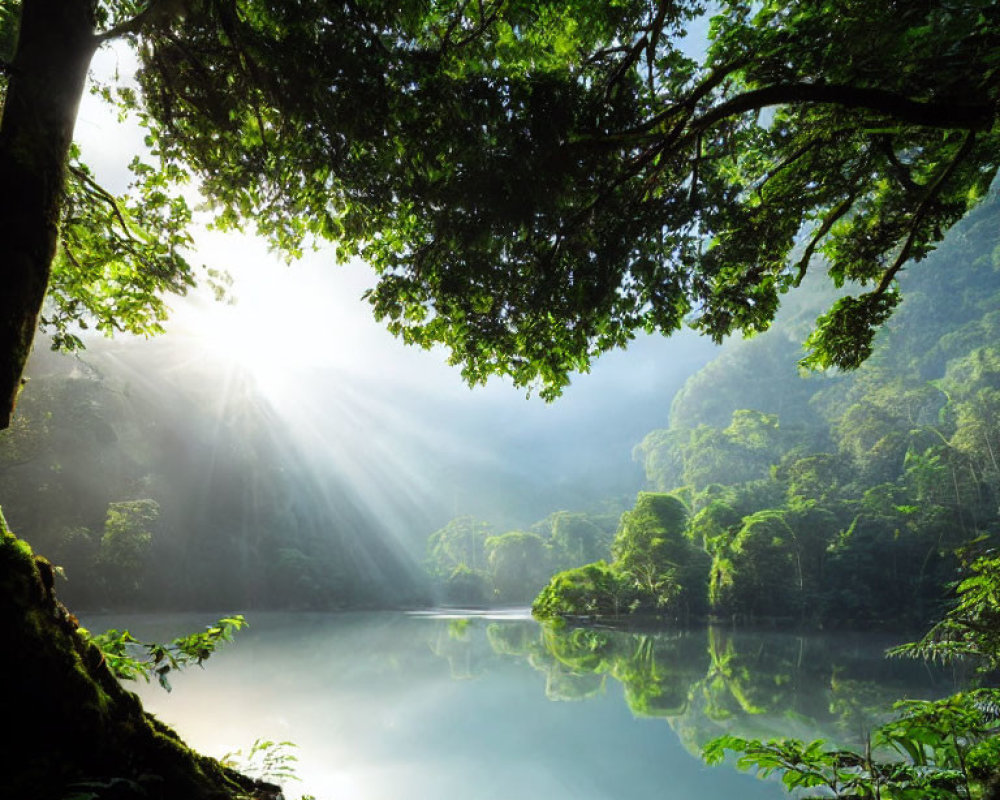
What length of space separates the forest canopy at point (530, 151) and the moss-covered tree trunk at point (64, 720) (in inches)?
55.4

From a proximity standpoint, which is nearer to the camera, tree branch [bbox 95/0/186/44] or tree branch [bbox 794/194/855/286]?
tree branch [bbox 95/0/186/44]

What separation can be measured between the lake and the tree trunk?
6.81 m

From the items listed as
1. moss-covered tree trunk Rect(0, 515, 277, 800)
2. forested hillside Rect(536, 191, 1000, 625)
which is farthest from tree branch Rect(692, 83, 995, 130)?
moss-covered tree trunk Rect(0, 515, 277, 800)

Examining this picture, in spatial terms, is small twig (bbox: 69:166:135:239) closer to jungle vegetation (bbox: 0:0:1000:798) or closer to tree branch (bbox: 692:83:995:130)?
jungle vegetation (bbox: 0:0:1000:798)

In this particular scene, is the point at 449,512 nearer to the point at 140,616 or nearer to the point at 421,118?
the point at 140,616

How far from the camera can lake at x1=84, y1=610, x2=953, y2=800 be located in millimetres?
7688

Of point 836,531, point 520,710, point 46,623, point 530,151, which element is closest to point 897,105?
point 530,151

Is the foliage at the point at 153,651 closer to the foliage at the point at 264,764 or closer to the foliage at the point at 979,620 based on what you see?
the foliage at the point at 264,764

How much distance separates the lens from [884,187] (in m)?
5.19

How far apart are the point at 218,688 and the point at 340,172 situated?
13.5 m

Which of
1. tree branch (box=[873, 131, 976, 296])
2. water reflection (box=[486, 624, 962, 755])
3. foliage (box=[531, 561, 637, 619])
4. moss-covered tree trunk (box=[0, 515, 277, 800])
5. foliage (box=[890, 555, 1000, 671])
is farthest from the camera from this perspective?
foliage (box=[531, 561, 637, 619])

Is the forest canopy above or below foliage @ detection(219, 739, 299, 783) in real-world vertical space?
above

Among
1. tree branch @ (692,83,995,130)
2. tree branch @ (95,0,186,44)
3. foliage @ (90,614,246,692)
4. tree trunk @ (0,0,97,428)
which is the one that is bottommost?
foliage @ (90,614,246,692)

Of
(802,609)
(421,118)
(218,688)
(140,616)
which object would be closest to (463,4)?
(421,118)
